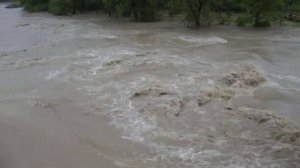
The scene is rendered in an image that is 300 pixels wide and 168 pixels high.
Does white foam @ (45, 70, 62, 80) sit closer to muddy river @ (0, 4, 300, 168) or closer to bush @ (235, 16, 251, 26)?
muddy river @ (0, 4, 300, 168)

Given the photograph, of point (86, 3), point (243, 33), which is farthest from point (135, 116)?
point (86, 3)

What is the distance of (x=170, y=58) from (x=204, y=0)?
12.3m

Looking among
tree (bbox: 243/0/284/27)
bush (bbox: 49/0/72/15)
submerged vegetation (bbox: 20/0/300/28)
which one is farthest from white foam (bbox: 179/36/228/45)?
bush (bbox: 49/0/72/15)

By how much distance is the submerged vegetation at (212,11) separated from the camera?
30.0 metres

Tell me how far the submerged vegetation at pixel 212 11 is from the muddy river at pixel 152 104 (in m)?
5.74

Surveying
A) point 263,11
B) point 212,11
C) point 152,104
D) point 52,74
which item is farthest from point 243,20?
point 152,104

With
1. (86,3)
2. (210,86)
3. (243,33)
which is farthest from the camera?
(86,3)

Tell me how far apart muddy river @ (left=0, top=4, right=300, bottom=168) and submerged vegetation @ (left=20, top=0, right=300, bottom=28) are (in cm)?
574

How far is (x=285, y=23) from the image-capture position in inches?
1228

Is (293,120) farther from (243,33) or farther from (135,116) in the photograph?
(243,33)

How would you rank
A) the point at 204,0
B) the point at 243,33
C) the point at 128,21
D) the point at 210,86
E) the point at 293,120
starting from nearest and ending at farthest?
1. the point at 293,120
2. the point at 210,86
3. the point at 243,33
4. the point at 204,0
5. the point at 128,21

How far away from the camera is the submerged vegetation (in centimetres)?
2997

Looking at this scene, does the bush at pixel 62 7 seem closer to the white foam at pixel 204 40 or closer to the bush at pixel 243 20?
the bush at pixel 243 20

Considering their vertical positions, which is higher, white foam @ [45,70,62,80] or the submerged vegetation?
the submerged vegetation
